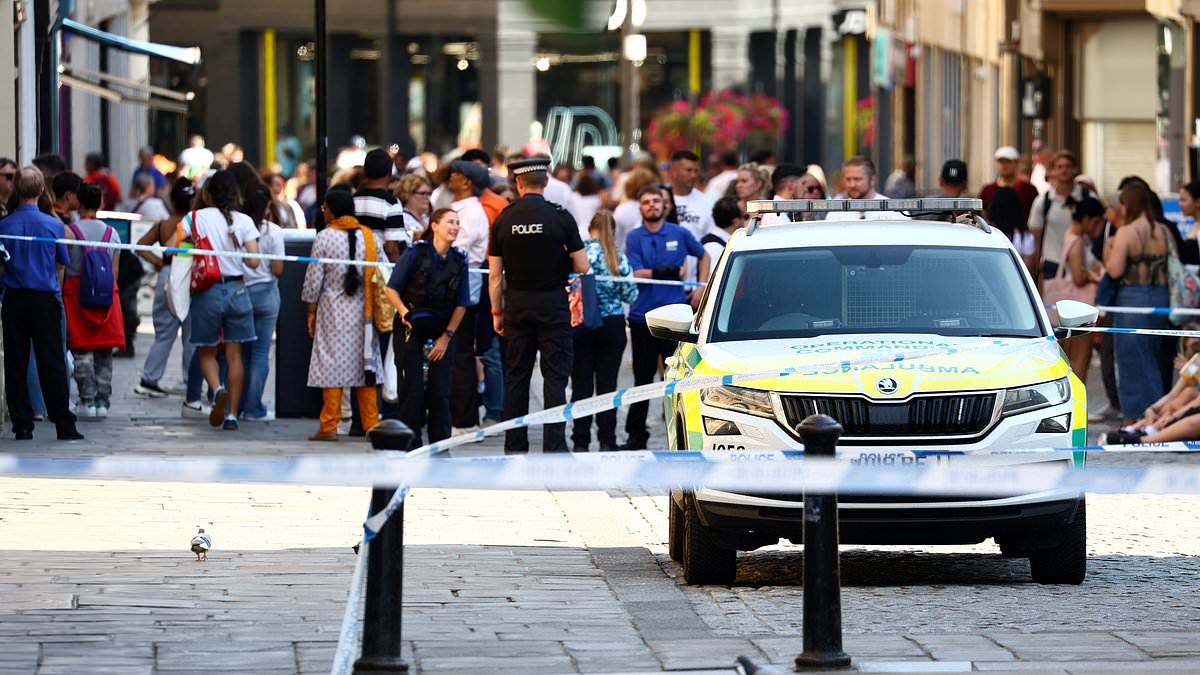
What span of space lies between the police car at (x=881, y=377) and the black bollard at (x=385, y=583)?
99.0 inches

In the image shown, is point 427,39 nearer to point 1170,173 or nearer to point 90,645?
point 1170,173

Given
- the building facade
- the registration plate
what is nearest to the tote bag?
the registration plate

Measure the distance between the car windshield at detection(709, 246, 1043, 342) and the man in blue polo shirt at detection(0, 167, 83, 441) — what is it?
562 cm

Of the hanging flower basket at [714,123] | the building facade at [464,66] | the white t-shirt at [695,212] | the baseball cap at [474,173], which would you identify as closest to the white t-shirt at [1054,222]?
the white t-shirt at [695,212]

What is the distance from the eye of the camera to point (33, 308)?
47.9ft

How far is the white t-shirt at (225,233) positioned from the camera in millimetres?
15734

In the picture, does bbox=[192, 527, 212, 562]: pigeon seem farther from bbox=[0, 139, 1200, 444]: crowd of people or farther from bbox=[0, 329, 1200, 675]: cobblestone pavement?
bbox=[0, 139, 1200, 444]: crowd of people

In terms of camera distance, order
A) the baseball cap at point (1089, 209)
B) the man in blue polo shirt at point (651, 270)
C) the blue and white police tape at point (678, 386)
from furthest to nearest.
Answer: the baseball cap at point (1089, 209) < the man in blue polo shirt at point (651, 270) < the blue and white police tape at point (678, 386)

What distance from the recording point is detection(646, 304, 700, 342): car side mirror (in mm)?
10633

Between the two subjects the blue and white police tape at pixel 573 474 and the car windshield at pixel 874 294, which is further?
the car windshield at pixel 874 294

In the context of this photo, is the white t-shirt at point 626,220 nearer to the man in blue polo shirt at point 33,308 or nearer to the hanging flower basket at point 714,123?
the man in blue polo shirt at point 33,308

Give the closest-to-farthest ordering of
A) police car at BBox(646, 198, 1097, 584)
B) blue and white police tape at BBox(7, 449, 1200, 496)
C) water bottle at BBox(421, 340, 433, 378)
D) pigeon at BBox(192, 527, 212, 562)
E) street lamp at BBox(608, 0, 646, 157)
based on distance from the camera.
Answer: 1. blue and white police tape at BBox(7, 449, 1200, 496)
2. police car at BBox(646, 198, 1097, 584)
3. pigeon at BBox(192, 527, 212, 562)
4. water bottle at BBox(421, 340, 433, 378)
5. street lamp at BBox(608, 0, 646, 157)

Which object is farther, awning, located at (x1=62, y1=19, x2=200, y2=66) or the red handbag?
awning, located at (x1=62, y1=19, x2=200, y2=66)

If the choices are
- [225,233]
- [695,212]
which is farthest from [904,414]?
[695,212]
